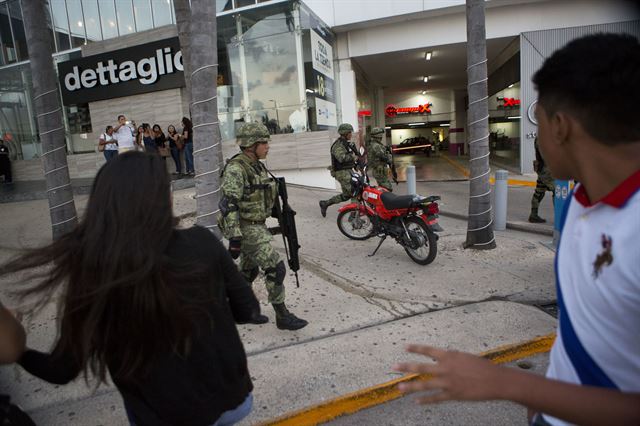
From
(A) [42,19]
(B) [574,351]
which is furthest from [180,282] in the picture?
(A) [42,19]

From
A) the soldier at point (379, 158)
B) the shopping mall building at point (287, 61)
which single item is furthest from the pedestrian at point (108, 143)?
the soldier at point (379, 158)

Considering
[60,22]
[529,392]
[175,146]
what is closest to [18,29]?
[60,22]

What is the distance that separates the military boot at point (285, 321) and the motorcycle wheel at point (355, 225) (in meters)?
3.08

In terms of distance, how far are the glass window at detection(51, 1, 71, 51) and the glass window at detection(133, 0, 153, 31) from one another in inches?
155

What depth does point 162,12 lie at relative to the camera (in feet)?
53.8

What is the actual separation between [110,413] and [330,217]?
6259mm

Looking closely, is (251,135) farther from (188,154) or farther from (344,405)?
(188,154)

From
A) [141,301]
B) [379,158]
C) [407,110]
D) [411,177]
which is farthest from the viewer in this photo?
[407,110]

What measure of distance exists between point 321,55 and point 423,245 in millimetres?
9449

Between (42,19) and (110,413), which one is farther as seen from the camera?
(42,19)

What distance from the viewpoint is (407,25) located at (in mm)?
14781

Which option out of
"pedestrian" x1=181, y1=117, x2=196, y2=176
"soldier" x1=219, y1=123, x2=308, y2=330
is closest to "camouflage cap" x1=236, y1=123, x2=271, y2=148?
"soldier" x1=219, y1=123, x2=308, y2=330

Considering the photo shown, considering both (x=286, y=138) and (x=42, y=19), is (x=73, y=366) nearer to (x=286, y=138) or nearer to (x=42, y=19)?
(x=42, y=19)

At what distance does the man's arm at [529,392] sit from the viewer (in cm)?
84
